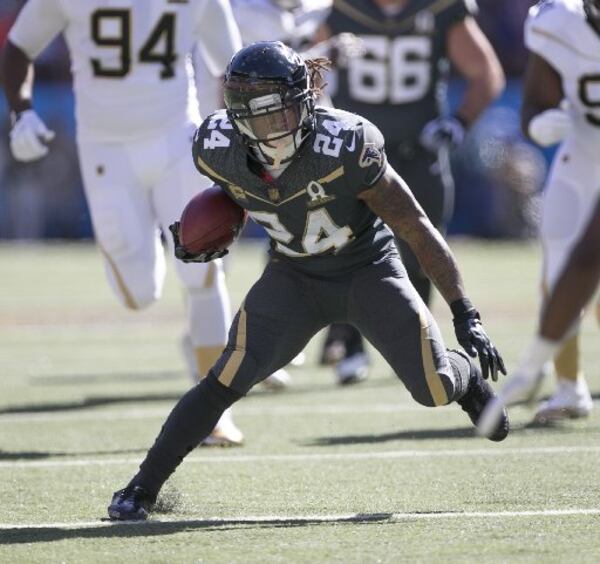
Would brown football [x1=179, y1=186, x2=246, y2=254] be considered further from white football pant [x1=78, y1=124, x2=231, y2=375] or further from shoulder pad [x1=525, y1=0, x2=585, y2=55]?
shoulder pad [x1=525, y1=0, x2=585, y2=55]

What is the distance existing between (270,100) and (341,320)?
757mm

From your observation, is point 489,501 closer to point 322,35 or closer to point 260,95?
point 260,95

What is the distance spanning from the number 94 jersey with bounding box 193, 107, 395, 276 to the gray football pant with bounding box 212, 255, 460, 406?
0.21 feet

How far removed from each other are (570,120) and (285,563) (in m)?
2.99

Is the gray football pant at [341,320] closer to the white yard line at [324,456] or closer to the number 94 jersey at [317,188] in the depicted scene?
the number 94 jersey at [317,188]

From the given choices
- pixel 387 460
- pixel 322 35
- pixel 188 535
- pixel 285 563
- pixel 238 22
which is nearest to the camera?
pixel 285 563

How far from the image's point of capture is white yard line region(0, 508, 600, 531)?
437cm

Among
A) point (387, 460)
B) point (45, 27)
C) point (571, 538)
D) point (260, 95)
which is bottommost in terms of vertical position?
point (387, 460)

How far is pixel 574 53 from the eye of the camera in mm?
6277

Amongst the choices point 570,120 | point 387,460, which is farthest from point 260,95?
point 570,120

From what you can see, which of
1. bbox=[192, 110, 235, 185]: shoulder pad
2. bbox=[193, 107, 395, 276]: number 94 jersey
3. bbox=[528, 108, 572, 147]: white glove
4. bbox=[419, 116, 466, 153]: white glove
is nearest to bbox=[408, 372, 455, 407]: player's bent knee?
bbox=[193, 107, 395, 276]: number 94 jersey

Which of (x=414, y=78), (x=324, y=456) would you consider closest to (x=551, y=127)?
(x=324, y=456)

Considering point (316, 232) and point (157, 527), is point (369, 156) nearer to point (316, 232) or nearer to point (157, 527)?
point (316, 232)

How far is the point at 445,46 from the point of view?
8.29 meters
